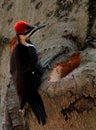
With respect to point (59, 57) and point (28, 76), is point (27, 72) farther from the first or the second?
point (59, 57)

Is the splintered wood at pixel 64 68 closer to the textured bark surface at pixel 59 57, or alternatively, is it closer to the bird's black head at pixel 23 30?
the textured bark surface at pixel 59 57

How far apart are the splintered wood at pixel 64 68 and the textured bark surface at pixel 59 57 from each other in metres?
0.02

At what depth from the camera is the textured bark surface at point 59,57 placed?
1484 millimetres

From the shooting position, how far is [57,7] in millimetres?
2168

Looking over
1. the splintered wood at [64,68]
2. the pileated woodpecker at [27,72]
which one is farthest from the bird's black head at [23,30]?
the splintered wood at [64,68]

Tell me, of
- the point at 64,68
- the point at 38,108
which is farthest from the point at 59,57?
the point at 38,108

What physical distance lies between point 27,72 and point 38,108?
0.17 metres

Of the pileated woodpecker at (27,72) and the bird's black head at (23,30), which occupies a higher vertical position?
the bird's black head at (23,30)

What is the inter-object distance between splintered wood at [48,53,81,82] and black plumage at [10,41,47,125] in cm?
6

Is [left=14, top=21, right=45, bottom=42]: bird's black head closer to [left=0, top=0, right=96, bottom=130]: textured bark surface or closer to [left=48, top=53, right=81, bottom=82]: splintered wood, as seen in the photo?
[left=0, top=0, right=96, bottom=130]: textured bark surface

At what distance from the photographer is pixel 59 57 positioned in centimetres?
174

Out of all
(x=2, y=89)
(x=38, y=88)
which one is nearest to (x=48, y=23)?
(x=2, y=89)

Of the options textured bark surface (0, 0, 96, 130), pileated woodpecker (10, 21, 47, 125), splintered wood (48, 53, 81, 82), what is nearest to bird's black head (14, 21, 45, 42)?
pileated woodpecker (10, 21, 47, 125)

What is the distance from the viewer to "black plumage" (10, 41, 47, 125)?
5.15ft
